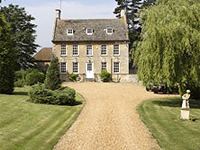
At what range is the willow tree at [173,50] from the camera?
29047 mm

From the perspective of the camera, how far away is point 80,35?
6012 cm

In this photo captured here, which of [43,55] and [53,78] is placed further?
[43,55]

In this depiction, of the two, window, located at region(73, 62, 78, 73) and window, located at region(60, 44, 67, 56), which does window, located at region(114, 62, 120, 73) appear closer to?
window, located at region(73, 62, 78, 73)

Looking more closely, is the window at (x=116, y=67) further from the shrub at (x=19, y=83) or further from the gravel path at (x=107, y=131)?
the gravel path at (x=107, y=131)

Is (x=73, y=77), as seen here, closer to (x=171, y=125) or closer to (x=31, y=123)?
(x=31, y=123)

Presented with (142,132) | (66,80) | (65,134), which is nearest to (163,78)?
(142,132)

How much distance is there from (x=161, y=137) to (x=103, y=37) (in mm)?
42846

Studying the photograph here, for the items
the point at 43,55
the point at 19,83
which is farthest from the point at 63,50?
the point at 19,83

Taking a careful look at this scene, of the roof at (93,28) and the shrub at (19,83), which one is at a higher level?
the roof at (93,28)

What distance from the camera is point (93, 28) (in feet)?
199

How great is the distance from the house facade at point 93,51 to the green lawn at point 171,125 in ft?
91.8

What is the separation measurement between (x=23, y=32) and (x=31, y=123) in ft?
145

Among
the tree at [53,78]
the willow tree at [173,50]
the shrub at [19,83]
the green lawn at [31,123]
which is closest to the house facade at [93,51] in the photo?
the shrub at [19,83]

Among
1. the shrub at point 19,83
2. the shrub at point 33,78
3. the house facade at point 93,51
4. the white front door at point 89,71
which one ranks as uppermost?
the house facade at point 93,51
